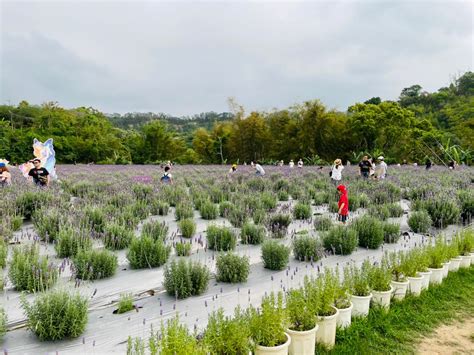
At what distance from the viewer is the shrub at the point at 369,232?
633 cm

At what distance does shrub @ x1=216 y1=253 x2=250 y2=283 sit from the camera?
182 inches

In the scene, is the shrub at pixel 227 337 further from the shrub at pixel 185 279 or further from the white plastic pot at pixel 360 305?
the white plastic pot at pixel 360 305

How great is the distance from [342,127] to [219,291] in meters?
41.2

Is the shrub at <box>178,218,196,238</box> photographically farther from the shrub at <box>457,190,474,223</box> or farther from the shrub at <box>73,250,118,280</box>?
the shrub at <box>457,190,474,223</box>

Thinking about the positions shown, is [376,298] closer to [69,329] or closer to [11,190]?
[69,329]

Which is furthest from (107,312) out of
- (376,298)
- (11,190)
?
(11,190)

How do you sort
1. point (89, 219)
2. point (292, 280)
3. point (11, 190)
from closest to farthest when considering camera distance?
point (292, 280) → point (89, 219) → point (11, 190)

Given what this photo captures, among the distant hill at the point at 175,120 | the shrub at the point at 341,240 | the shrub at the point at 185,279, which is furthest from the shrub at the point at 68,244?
the distant hill at the point at 175,120

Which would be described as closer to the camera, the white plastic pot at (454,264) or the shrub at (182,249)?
the white plastic pot at (454,264)

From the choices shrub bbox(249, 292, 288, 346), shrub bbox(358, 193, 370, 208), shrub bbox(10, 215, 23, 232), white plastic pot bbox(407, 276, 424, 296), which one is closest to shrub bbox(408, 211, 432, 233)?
shrub bbox(358, 193, 370, 208)

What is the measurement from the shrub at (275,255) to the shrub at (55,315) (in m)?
2.68

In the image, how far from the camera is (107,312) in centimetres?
386

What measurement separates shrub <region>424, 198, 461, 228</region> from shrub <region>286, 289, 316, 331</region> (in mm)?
6032

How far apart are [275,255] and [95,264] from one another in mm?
2420
